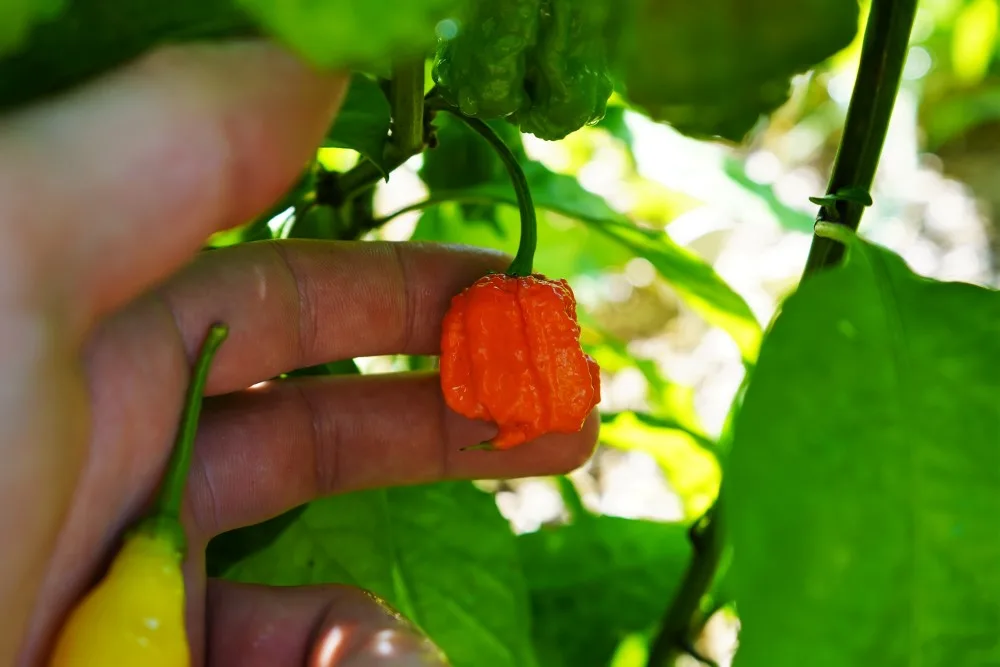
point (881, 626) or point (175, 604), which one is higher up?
point (881, 626)

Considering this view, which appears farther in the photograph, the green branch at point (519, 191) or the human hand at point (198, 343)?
the green branch at point (519, 191)

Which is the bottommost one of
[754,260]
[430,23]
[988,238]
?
[754,260]

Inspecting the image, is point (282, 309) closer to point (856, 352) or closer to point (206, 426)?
point (206, 426)

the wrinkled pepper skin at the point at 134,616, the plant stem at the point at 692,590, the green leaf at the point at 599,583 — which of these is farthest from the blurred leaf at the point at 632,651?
the wrinkled pepper skin at the point at 134,616

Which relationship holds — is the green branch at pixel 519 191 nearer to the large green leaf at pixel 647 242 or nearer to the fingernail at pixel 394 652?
the large green leaf at pixel 647 242

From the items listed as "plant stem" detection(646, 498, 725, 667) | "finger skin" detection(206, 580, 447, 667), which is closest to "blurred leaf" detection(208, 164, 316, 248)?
"finger skin" detection(206, 580, 447, 667)

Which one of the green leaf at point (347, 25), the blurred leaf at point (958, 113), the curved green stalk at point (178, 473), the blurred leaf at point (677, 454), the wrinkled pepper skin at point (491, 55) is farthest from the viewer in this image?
the blurred leaf at point (958, 113)

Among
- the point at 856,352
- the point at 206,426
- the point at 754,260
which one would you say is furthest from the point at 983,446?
the point at 754,260
